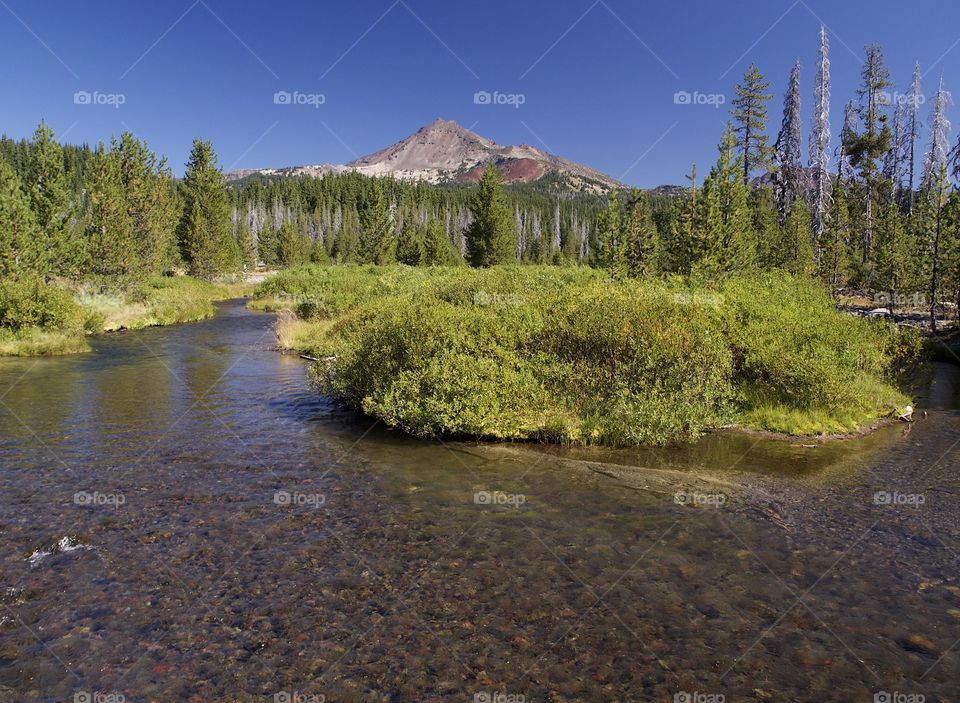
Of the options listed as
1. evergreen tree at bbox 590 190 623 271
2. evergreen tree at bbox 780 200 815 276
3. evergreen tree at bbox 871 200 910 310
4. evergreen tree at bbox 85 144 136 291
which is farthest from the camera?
evergreen tree at bbox 780 200 815 276

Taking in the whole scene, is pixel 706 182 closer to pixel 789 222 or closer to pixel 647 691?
pixel 789 222

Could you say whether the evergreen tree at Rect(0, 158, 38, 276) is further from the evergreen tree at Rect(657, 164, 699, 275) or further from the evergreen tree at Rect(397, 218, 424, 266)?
the evergreen tree at Rect(397, 218, 424, 266)

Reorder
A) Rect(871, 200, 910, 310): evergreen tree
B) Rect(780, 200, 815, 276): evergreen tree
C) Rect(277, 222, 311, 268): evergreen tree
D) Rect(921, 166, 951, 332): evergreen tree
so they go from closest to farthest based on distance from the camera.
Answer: Rect(921, 166, 951, 332): evergreen tree → Rect(871, 200, 910, 310): evergreen tree → Rect(780, 200, 815, 276): evergreen tree → Rect(277, 222, 311, 268): evergreen tree

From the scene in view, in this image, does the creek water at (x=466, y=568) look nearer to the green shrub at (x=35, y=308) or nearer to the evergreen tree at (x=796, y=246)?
the green shrub at (x=35, y=308)

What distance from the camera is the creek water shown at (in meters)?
6.46

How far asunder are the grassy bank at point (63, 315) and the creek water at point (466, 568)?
13833 mm

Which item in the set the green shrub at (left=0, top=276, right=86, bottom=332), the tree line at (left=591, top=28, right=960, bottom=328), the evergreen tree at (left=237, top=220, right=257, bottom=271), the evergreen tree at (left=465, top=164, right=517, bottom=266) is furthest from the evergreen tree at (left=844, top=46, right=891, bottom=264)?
the evergreen tree at (left=237, top=220, right=257, bottom=271)

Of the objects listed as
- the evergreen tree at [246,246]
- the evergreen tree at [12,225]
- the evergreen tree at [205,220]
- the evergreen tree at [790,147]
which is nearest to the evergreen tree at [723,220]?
the evergreen tree at [790,147]

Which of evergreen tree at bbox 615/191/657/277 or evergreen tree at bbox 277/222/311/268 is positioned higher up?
evergreen tree at bbox 277/222/311/268

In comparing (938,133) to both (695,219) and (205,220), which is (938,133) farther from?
(205,220)

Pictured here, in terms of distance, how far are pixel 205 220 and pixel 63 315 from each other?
54347 millimetres

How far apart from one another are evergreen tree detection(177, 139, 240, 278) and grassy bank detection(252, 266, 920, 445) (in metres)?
67.4

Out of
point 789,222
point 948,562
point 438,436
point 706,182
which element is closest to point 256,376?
point 438,436

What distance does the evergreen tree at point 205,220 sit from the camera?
77188mm
